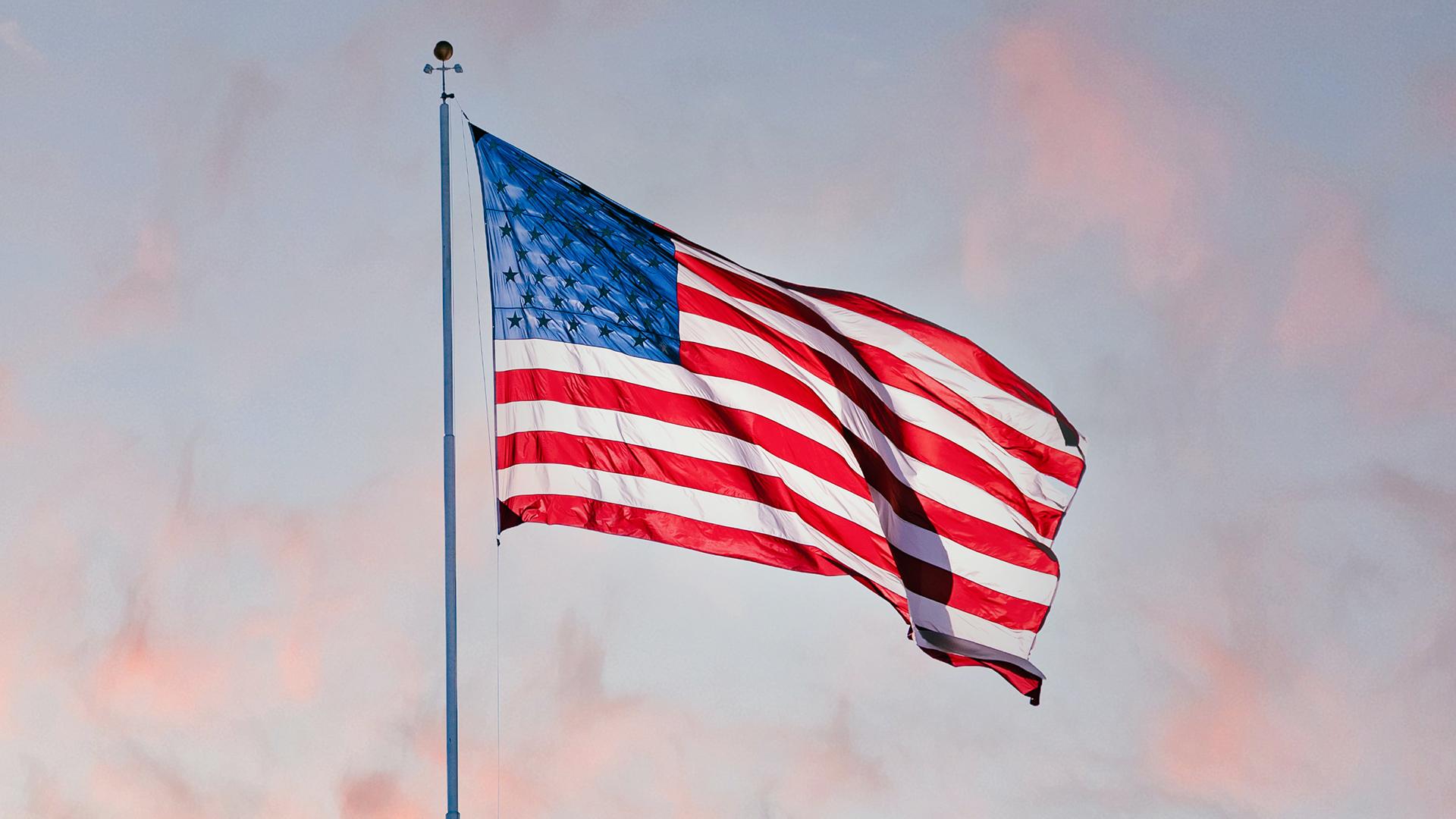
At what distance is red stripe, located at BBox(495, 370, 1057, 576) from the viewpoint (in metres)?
21.6

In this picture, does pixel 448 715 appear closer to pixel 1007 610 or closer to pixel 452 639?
pixel 452 639

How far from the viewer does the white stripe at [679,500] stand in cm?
2086

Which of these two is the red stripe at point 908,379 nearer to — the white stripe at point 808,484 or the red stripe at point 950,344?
the red stripe at point 950,344

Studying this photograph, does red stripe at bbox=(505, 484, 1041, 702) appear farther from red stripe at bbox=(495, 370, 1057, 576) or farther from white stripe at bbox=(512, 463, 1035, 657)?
red stripe at bbox=(495, 370, 1057, 576)

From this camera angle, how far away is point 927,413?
23047 mm

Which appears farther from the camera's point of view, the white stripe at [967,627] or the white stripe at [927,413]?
the white stripe at [927,413]

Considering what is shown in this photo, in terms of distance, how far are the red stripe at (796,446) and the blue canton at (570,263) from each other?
623mm

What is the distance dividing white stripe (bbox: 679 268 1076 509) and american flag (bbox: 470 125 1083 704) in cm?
3

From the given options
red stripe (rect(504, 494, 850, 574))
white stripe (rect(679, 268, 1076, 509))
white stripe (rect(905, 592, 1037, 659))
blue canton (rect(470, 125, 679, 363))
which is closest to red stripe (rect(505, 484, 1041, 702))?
red stripe (rect(504, 494, 850, 574))

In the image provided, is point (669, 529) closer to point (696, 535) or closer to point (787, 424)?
point (696, 535)

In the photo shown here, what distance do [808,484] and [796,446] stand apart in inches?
23.9

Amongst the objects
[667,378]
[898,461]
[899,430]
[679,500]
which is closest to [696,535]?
[679,500]

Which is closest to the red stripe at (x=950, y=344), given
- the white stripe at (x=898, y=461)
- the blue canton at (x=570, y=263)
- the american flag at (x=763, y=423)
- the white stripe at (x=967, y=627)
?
the american flag at (x=763, y=423)

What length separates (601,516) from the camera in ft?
69.7
